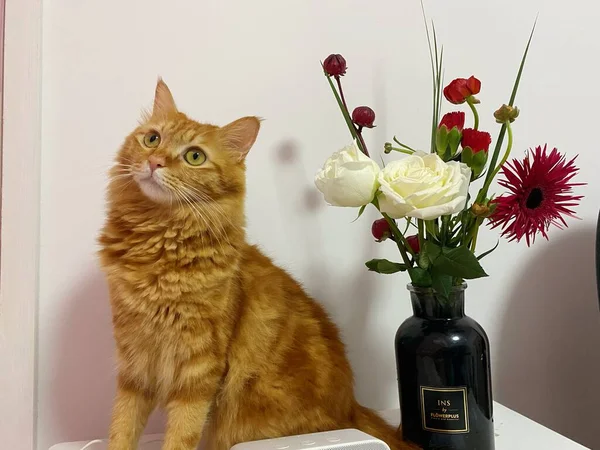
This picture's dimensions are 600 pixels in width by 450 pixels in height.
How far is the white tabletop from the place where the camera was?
0.99 m

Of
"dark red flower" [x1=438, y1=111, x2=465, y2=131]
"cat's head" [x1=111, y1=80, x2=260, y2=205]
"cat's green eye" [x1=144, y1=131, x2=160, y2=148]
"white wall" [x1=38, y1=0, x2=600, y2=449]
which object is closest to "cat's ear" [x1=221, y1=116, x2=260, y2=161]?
"cat's head" [x1=111, y1=80, x2=260, y2=205]

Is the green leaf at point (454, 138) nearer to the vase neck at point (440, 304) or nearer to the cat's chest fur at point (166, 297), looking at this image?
the vase neck at point (440, 304)

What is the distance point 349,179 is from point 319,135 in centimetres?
42

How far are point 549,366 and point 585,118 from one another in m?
0.69

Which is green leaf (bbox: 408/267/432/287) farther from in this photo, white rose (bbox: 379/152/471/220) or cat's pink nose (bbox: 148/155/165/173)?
cat's pink nose (bbox: 148/155/165/173)

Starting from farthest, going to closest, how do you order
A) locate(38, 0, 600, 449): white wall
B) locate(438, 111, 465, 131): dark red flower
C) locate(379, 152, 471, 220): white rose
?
1. locate(38, 0, 600, 449): white wall
2. locate(438, 111, 465, 131): dark red flower
3. locate(379, 152, 471, 220): white rose

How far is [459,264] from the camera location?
0.86 meters

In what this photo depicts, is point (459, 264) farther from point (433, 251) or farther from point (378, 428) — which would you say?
point (378, 428)

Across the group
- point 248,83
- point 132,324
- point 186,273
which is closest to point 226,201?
point 186,273

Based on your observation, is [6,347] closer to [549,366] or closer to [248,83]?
[248,83]

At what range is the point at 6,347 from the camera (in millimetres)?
1058

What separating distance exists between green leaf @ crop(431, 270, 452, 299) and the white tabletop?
0.36 meters

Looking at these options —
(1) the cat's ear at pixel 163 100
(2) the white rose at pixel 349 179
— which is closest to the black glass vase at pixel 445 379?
(2) the white rose at pixel 349 179

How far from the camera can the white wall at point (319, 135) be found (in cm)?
112
